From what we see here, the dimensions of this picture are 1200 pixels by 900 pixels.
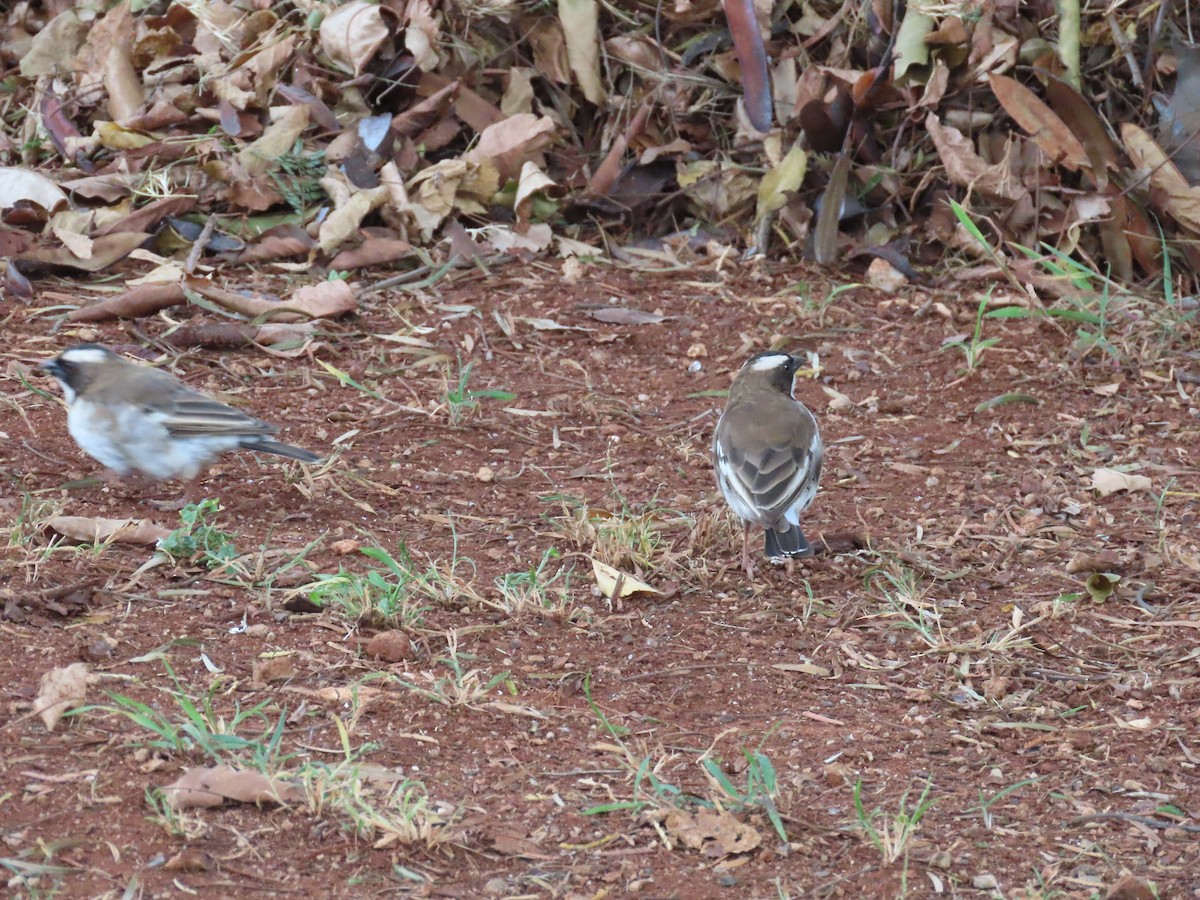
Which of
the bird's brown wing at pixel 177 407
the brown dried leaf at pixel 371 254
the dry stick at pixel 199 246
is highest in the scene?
the bird's brown wing at pixel 177 407

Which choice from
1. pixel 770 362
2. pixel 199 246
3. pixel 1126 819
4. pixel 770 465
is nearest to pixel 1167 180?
pixel 770 362

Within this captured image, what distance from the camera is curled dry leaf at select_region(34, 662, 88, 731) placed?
3.81 meters

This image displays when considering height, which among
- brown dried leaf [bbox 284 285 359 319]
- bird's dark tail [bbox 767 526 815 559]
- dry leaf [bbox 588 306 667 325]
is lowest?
dry leaf [bbox 588 306 667 325]

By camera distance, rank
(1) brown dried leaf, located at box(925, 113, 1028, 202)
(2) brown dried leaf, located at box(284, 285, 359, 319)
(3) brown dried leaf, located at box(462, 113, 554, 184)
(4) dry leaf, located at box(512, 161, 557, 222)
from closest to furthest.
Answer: (2) brown dried leaf, located at box(284, 285, 359, 319) < (1) brown dried leaf, located at box(925, 113, 1028, 202) < (4) dry leaf, located at box(512, 161, 557, 222) < (3) brown dried leaf, located at box(462, 113, 554, 184)

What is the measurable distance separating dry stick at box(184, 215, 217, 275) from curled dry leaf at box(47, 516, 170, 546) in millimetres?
2681

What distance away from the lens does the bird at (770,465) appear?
17.5 feet

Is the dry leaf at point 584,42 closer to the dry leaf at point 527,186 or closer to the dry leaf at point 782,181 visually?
the dry leaf at point 527,186

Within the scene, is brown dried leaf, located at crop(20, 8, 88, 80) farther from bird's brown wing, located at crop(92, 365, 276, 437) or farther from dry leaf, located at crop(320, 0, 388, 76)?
bird's brown wing, located at crop(92, 365, 276, 437)

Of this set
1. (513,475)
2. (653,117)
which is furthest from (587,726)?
(653,117)

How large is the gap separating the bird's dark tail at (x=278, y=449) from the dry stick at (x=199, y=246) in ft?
7.00

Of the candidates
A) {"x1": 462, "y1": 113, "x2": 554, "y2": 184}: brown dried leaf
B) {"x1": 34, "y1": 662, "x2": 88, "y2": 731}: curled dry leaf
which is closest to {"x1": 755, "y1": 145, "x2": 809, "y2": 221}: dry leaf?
{"x1": 462, "y1": 113, "x2": 554, "y2": 184}: brown dried leaf

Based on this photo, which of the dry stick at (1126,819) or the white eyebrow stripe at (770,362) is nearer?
the dry stick at (1126,819)

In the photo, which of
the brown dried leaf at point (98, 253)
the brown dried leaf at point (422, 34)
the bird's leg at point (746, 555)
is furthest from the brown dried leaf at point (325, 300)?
the bird's leg at point (746, 555)

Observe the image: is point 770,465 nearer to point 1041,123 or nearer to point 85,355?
point 85,355
